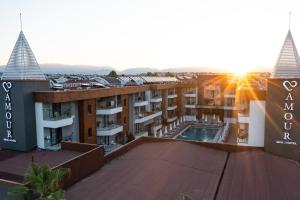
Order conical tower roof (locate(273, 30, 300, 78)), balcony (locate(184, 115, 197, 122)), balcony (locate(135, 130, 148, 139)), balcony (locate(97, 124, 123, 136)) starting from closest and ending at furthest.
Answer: conical tower roof (locate(273, 30, 300, 78)) → balcony (locate(97, 124, 123, 136)) → balcony (locate(135, 130, 148, 139)) → balcony (locate(184, 115, 197, 122))

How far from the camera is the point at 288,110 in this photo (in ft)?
71.1

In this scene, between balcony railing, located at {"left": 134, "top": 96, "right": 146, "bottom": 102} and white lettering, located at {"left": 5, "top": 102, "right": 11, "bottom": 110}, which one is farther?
balcony railing, located at {"left": 134, "top": 96, "right": 146, "bottom": 102}

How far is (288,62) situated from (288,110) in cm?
544

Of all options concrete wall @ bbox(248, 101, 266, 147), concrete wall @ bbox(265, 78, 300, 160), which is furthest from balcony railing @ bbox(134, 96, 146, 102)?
concrete wall @ bbox(265, 78, 300, 160)

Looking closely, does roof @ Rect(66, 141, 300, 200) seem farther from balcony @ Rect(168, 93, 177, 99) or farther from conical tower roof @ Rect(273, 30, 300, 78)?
balcony @ Rect(168, 93, 177, 99)

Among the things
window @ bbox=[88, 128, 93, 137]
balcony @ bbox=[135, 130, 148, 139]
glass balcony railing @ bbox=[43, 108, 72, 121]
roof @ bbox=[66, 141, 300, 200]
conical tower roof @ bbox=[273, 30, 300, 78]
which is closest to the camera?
roof @ bbox=[66, 141, 300, 200]

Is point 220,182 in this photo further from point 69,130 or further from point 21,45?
point 21,45

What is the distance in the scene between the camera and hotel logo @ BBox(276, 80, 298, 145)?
70.4 ft

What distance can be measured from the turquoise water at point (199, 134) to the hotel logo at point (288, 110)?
2713 centimetres

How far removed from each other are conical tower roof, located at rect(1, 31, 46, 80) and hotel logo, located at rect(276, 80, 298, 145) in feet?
73.8

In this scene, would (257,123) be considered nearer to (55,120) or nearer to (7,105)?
(55,120)

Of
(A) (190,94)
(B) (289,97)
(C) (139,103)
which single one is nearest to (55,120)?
(C) (139,103)

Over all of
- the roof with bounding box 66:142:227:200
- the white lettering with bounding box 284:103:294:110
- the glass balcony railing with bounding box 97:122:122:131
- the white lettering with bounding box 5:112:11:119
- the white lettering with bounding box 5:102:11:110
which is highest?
the white lettering with bounding box 284:103:294:110

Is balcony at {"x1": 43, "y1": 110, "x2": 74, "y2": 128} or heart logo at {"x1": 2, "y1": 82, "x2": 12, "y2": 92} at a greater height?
heart logo at {"x1": 2, "y1": 82, "x2": 12, "y2": 92}
